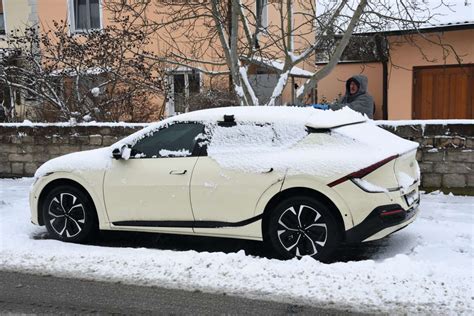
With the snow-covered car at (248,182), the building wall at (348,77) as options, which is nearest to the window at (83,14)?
the building wall at (348,77)

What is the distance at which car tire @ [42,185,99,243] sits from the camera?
6.09 metres

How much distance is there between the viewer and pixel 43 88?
1212cm

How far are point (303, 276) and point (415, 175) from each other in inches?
73.5

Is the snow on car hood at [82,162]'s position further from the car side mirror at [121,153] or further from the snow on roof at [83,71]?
the snow on roof at [83,71]

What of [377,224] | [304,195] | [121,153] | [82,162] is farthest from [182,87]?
[377,224]

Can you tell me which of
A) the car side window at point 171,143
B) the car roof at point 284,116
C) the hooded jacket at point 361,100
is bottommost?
the car side window at point 171,143

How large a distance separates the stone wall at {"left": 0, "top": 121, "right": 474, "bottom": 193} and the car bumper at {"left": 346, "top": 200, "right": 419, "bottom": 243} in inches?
136

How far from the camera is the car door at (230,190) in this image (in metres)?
5.32

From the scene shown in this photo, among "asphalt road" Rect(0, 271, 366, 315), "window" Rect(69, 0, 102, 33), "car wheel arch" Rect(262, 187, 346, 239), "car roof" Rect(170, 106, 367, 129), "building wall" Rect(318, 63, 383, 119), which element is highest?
"window" Rect(69, 0, 102, 33)

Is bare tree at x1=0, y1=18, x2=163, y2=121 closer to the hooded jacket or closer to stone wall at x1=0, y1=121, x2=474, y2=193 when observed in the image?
stone wall at x1=0, y1=121, x2=474, y2=193

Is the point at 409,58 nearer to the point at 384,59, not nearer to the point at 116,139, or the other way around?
the point at 384,59

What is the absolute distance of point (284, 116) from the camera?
222 inches

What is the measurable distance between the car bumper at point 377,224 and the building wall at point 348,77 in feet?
35.1

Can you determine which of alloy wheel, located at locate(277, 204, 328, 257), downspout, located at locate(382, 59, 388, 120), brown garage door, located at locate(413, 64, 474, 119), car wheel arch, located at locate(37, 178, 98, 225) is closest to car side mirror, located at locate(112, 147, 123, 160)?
car wheel arch, located at locate(37, 178, 98, 225)
